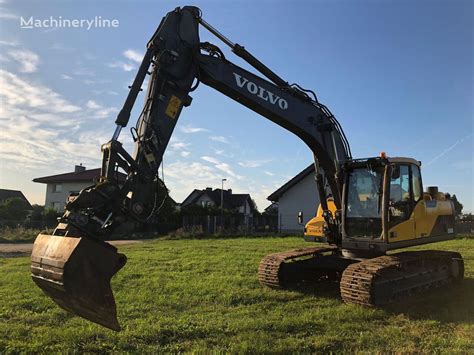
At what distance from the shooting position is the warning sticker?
265 inches

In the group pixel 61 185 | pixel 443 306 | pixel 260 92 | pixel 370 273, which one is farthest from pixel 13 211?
pixel 443 306

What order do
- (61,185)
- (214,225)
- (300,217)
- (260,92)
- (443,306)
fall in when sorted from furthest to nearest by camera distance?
(61,185)
(214,225)
(300,217)
(260,92)
(443,306)

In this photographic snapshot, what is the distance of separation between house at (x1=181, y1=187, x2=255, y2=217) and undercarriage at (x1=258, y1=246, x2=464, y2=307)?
50.4 m

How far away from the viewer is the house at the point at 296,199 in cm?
3547

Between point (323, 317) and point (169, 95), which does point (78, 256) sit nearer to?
point (169, 95)

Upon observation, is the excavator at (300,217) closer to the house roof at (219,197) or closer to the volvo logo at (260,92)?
the volvo logo at (260,92)

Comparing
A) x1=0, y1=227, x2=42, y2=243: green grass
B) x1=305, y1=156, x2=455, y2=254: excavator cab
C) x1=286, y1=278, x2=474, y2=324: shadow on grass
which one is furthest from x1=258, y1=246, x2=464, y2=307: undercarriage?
x1=0, y1=227, x2=42, y2=243: green grass

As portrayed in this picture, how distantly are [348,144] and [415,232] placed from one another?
2.25 meters

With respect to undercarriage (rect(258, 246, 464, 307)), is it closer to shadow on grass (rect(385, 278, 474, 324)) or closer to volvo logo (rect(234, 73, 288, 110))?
shadow on grass (rect(385, 278, 474, 324))

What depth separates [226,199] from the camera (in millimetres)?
67125

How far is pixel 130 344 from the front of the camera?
5.36 m

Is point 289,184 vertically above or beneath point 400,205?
above

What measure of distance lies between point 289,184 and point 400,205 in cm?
2811

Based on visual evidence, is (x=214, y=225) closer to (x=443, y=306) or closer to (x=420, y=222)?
(x=420, y=222)
